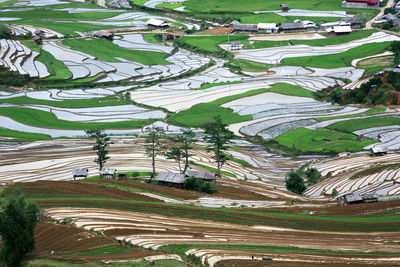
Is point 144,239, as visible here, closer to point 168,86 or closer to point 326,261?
point 326,261

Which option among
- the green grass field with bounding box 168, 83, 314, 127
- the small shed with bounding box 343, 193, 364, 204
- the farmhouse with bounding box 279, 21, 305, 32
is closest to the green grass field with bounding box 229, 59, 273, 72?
the green grass field with bounding box 168, 83, 314, 127

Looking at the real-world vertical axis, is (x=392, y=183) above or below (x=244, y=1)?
below

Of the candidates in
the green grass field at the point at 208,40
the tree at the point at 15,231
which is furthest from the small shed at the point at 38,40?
the tree at the point at 15,231

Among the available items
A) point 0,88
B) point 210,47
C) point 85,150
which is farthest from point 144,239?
point 210,47

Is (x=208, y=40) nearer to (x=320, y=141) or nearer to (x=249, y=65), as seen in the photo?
(x=249, y=65)

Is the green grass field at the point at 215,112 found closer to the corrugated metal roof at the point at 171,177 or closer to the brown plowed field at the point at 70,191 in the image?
the corrugated metal roof at the point at 171,177
